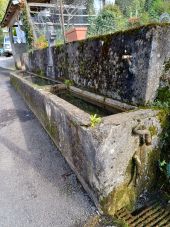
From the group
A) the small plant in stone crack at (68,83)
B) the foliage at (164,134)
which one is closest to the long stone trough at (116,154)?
the foliage at (164,134)

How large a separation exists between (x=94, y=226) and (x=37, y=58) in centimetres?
756

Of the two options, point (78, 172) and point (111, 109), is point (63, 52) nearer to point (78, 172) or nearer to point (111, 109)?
point (111, 109)

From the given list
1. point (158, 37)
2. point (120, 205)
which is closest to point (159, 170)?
point (120, 205)

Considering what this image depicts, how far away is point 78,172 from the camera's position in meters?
3.19

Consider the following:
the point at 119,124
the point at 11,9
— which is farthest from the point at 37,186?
the point at 11,9

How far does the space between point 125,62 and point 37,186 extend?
2337 millimetres

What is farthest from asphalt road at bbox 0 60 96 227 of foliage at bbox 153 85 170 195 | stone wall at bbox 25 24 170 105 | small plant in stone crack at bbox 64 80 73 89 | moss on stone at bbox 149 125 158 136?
stone wall at bbox 25 24 170 105

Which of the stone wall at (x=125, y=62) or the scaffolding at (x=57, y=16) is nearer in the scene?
the stone wall at (x=125, y=62)

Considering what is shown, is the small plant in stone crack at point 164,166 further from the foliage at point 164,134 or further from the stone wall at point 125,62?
the stone wall at point 125,62

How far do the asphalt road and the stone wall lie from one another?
1.56m

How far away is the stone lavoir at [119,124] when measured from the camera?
2514 mm

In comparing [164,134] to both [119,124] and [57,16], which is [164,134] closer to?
[119,124]

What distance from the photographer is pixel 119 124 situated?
247 centimetres

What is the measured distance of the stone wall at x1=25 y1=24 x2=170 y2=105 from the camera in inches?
114
